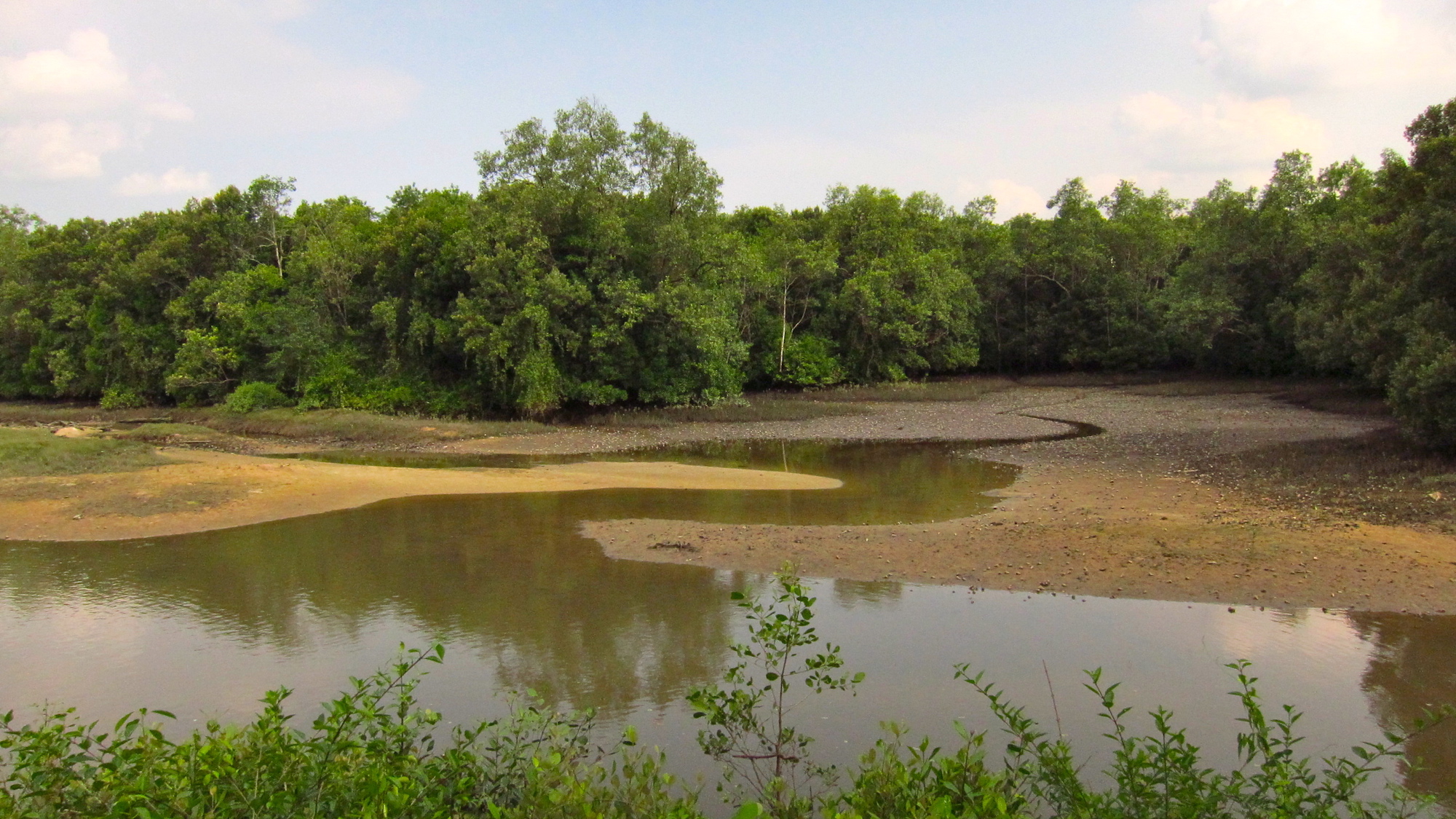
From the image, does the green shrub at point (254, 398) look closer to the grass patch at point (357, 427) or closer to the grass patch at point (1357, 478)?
the grass patch at point (357, 427)

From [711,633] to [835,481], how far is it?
12815 millimetres

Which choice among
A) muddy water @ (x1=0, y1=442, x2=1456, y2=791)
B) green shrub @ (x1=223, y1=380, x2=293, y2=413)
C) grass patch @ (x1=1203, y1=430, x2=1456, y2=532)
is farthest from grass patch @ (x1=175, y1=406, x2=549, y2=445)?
grass patch @ (x1=1203, y1=430, x2=1456, y2=532)

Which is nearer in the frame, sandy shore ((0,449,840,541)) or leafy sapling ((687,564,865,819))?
leafy sapling ((687,564,865,819))

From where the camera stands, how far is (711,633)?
12766 mm

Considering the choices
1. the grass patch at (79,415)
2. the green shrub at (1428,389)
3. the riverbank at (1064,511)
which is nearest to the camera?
the riverbank at (1064,511)

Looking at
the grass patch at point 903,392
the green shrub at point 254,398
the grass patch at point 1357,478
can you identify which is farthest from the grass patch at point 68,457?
the grass patch at point 1357,478

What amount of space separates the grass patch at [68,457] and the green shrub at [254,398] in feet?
36.3

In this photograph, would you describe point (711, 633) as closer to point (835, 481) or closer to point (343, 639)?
point (343, 639)

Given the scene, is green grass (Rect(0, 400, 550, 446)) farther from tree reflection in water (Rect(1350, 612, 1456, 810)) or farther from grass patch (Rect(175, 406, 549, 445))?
tree reflection in water (Rect(1350, 612, 1456, 810))

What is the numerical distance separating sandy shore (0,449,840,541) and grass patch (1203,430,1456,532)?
10678 millimetres

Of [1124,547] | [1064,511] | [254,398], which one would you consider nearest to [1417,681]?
[1124,547]

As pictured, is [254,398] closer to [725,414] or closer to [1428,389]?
[725,414]

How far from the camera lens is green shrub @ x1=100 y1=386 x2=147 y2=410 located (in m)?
→ 46.8

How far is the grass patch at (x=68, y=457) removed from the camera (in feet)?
80.3
